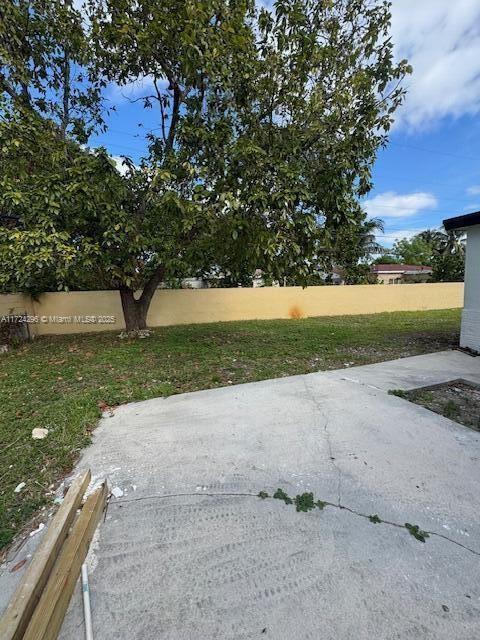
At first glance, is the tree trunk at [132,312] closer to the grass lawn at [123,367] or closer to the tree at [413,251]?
A: the grass lawn at [123,367]

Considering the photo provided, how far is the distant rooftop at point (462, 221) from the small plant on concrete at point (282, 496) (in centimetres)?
556

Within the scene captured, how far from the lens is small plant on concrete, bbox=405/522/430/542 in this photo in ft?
6.05

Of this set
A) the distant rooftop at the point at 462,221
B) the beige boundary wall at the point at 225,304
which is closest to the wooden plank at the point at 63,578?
the distant rooftop at the point at 462,221

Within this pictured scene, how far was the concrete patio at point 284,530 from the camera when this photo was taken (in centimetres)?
144

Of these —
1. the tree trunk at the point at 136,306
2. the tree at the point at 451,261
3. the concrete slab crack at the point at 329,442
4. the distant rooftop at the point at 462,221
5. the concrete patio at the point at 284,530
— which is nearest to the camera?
the concrete patio at the point at 284,530

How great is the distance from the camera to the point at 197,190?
466 centimetres

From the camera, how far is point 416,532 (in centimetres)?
188

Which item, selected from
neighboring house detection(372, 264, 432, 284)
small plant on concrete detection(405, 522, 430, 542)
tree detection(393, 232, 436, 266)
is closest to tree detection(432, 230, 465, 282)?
neighboring house detection(372, 264, 432, 284)

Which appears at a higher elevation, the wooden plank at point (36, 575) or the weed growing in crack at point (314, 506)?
the wooden plank at point (36, 575)

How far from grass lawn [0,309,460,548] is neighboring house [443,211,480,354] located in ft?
2.21

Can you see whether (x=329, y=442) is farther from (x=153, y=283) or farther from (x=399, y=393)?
(x=153, y=283)

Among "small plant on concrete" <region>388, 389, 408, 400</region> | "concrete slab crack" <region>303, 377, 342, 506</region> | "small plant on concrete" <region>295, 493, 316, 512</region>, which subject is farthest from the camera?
"small plant on concrete" <region>388, 389, 408, 400</region>

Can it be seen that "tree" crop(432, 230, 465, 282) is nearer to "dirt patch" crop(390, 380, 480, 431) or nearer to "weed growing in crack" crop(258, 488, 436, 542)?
"dirt patch" crop(390, 380, 480, 431)

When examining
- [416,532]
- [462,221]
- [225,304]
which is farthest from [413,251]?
[416,532]
